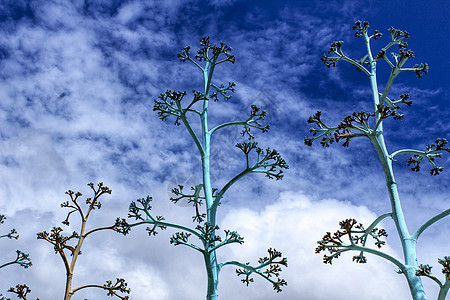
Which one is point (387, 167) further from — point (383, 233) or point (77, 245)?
point (77, 245)

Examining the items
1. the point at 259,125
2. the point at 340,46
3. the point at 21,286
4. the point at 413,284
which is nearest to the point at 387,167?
the point at 413,284

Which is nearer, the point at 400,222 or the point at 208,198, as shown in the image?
the point at 400,222

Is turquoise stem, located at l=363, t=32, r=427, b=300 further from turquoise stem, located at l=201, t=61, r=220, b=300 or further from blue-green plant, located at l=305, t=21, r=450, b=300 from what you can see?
turquoise stem, located at l=201, t=61, r=220, b=300

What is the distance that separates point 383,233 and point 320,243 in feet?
5.97

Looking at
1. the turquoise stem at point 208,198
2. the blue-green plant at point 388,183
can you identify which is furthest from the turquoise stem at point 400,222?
the turquoise stem at point 208,198

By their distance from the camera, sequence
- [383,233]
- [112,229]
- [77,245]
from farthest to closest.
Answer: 1. [112,229]
2. [77,245]
3. [383,233]

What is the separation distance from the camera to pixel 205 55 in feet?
36.2

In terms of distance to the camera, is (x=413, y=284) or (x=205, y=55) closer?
(x=413, y=284)

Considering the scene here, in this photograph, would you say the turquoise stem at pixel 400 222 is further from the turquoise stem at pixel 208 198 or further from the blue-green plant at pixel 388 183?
the turquoise stem at pixel 208 198

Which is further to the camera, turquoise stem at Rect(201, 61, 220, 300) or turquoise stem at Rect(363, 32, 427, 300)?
turquoise stem at Rect(201, 61, 220, 300)

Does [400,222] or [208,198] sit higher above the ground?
[208,198]

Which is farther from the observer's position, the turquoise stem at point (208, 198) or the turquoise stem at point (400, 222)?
the turquoise stem at point (208, 198)

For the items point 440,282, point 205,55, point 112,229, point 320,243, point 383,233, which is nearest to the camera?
point 440,282

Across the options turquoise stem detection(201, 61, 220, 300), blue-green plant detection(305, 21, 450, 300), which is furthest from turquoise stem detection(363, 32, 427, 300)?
turquoise stem detection(201, 61, 220, 300)
